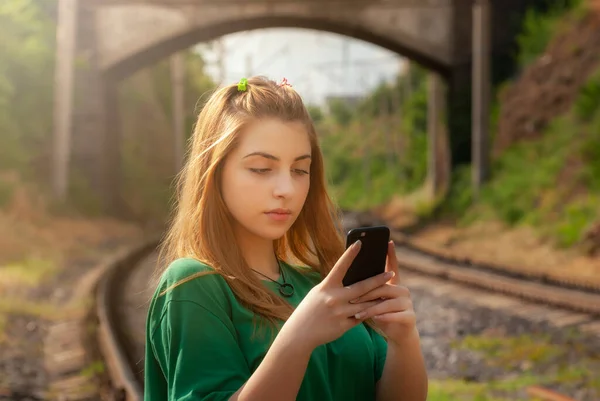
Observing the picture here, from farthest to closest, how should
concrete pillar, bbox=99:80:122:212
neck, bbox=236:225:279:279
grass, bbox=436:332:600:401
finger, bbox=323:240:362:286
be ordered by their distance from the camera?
concrete pillar, bbox=99:80:122:212 < grass, bbox=436:332:600:401 < neck, bbox=236:225:279:279 < finger, bbox=323:240:362:286

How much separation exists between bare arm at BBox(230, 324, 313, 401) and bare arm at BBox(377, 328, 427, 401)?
335 millimetres

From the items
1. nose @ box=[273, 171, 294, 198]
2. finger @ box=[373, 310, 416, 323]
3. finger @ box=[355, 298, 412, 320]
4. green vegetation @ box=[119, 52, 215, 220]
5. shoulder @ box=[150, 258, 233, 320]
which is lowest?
green vegetation @ box=[119, 52, 215, 220]

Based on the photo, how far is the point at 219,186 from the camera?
5.98 ft

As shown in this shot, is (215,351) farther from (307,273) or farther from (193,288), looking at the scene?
(307,273)

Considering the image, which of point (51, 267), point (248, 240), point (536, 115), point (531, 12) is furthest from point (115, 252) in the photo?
point (248, 240)

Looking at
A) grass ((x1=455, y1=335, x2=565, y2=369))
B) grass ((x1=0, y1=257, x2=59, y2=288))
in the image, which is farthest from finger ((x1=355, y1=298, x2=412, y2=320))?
grass ((x1=0, y1=257, x2=59, y2=288))

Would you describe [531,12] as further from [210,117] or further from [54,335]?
[210,117]

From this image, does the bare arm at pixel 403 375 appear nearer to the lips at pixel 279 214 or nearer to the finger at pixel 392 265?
the finger at pixel 392 265

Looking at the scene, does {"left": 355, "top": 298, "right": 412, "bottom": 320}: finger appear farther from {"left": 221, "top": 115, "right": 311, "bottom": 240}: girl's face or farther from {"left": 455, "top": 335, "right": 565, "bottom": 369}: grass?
{"left": 455, "top": 335, "right": 565, "bottom": 369}: grass

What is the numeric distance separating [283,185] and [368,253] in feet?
0.91

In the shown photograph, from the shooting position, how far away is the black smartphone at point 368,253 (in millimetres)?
1580

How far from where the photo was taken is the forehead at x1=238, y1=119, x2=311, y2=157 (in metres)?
1.77

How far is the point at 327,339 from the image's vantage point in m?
1.54

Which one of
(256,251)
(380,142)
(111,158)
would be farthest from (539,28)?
(380,142)
